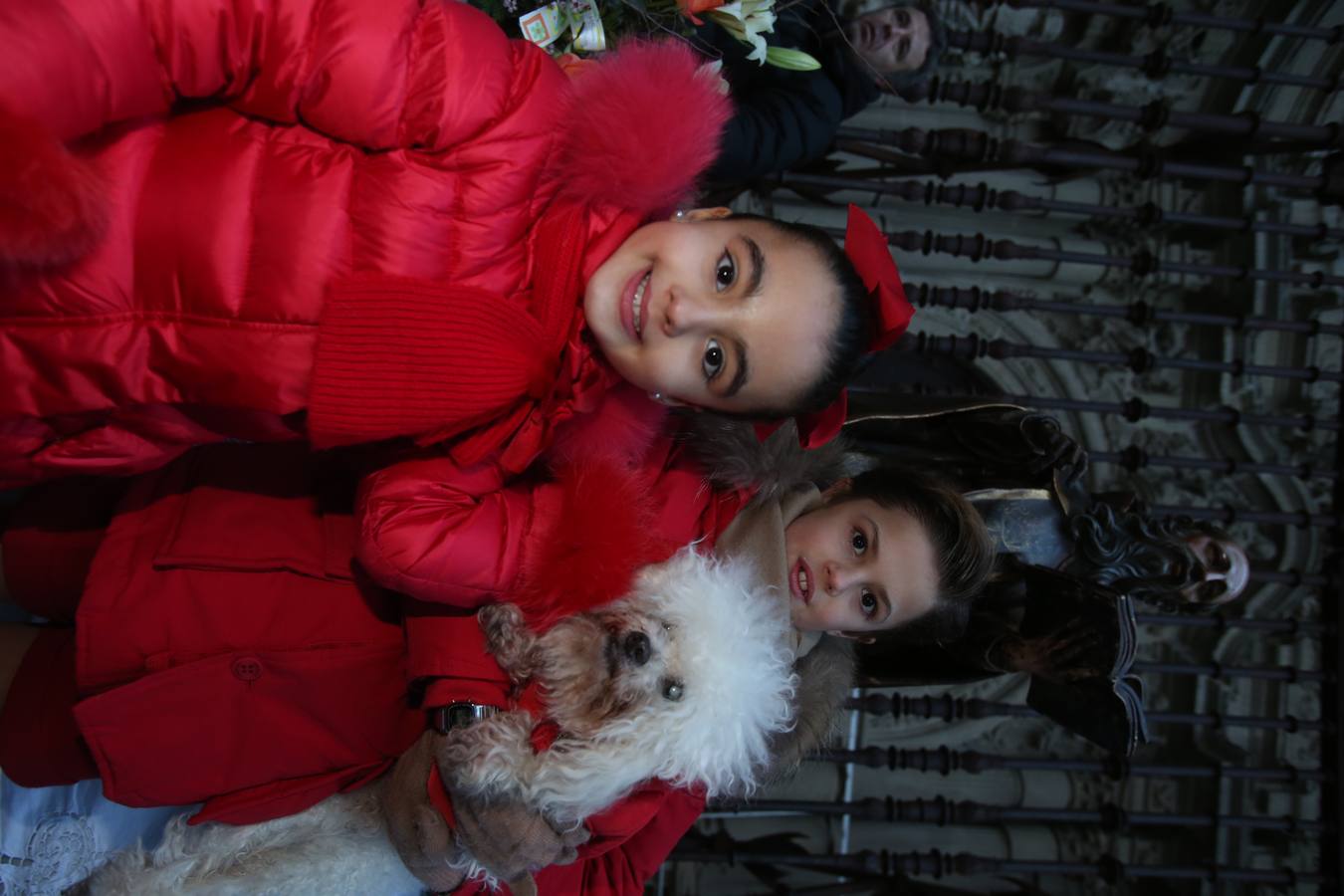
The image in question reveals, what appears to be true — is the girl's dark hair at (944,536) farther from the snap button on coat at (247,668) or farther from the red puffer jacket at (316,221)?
the snap button on coat at (247,668)

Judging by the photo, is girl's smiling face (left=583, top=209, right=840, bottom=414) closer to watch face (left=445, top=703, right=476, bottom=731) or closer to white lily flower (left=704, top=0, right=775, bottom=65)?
white lily flower (left=704, top=0, right=775, bottom=65)

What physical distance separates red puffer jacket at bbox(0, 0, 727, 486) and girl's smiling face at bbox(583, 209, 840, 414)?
0.08 meters

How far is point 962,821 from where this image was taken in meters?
2.86

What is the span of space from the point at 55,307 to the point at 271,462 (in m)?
0.67

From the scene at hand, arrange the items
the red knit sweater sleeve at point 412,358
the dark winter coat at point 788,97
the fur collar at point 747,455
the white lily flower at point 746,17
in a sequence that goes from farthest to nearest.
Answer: the dark winter coat at point 788,97, the fur collar at point 747,455, the white lily flower at point 746,17, the red knit sweater sleeve at point 412,358

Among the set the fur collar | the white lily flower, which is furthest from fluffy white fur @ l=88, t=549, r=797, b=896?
the white lily flower

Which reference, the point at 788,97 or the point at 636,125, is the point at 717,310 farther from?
the point at 788,97

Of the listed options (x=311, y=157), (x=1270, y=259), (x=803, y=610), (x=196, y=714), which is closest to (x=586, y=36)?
(x=311, y=157)

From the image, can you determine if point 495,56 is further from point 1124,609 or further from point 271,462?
point 1124,609

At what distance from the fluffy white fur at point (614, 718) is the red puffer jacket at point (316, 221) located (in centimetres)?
42

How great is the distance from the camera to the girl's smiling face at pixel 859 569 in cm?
184

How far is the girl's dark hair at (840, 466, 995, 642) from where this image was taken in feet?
6.24

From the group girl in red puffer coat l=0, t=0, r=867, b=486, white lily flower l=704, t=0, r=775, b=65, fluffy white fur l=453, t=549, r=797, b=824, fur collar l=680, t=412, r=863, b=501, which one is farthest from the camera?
fur collar l=680, t=412, r=863, b=501

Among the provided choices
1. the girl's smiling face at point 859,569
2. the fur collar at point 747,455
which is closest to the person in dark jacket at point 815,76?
the fur collar at point 747,455
